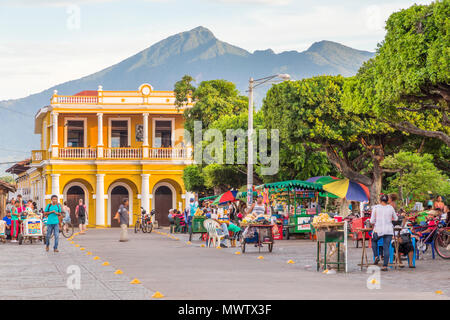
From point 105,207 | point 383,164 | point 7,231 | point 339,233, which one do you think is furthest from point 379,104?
point 105,207

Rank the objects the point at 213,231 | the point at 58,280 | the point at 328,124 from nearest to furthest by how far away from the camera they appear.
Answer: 1. the point at 58,280
2. the point at 213,231
3. the point at 328,124

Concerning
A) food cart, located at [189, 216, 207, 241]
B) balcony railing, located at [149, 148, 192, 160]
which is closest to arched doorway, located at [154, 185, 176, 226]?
balcony railing, located at [149, 148, 192, 160]

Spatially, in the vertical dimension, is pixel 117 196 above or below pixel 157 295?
above

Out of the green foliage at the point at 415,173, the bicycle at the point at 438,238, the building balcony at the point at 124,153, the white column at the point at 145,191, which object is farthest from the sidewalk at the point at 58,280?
the building balcony at the point at 124,153

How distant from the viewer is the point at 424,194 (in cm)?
3291

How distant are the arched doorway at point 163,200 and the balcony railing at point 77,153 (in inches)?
226

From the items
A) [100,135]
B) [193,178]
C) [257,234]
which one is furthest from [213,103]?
[257,234]

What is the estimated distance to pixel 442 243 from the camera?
68.7 ft

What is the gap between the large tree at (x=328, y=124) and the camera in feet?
106

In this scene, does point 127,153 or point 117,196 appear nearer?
point 127,153

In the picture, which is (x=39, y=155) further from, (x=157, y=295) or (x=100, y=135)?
(x=157, y=295)

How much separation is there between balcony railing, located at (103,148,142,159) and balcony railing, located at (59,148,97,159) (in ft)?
3.21

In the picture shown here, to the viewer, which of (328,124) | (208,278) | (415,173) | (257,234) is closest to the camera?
(208,278)

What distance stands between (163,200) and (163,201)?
78 mm
